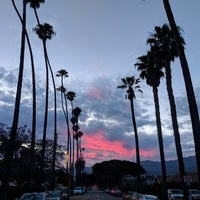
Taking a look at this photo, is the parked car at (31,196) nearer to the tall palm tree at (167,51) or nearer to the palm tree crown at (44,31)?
the tall palm tree at (167,51)

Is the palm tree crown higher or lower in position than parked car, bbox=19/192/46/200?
higher

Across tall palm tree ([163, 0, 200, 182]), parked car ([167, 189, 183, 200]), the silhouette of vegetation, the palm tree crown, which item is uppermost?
the palm tree crown

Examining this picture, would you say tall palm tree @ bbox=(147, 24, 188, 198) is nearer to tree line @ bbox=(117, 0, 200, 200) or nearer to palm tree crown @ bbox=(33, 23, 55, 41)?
tree line @ bbox=(117, 0, 200, 200)

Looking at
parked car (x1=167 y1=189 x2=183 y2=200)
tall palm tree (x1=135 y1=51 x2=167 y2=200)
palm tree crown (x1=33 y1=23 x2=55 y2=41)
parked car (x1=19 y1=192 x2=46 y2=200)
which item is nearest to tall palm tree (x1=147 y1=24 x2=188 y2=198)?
tall palm tree (x1=135 y1=51 x2=167 y2=200)

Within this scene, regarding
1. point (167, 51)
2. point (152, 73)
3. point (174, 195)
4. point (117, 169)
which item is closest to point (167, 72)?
point (167, 51)

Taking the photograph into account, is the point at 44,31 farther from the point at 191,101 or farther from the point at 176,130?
the point at 191,101

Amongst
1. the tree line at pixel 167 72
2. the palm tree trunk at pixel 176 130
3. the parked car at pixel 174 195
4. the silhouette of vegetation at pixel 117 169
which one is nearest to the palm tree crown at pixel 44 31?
the tree line at pixel 167 72

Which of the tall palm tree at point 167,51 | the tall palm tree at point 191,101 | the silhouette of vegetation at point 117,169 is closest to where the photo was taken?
the tall palm tree at point 191,101

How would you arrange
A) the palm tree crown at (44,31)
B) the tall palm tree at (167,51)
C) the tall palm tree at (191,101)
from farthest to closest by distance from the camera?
the palm tree crown at (44,31)
the tall palm tree at (167,51)
the tall palm tree at (191,101)

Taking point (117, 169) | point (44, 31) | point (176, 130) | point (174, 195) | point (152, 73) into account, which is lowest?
point (174, 195)

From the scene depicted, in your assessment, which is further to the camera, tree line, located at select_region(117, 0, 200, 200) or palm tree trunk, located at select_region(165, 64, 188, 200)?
palm tree trunk, located at select_region(165, 64, 188, 200)

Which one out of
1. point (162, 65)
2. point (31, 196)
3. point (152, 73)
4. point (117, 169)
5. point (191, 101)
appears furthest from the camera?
point (117, 169)

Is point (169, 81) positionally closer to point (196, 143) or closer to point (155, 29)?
point (155, 29)

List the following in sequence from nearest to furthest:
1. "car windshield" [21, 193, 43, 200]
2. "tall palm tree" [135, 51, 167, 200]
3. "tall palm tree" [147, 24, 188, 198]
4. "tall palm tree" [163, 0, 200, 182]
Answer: "tall palm tree" [163, 0, 200, 182]
"car windshield" [21, 193, 43, 200]
"tall palm tree" [147, 24, 188, 198]
"tall palm tree" [135, 51, 167, 200]
